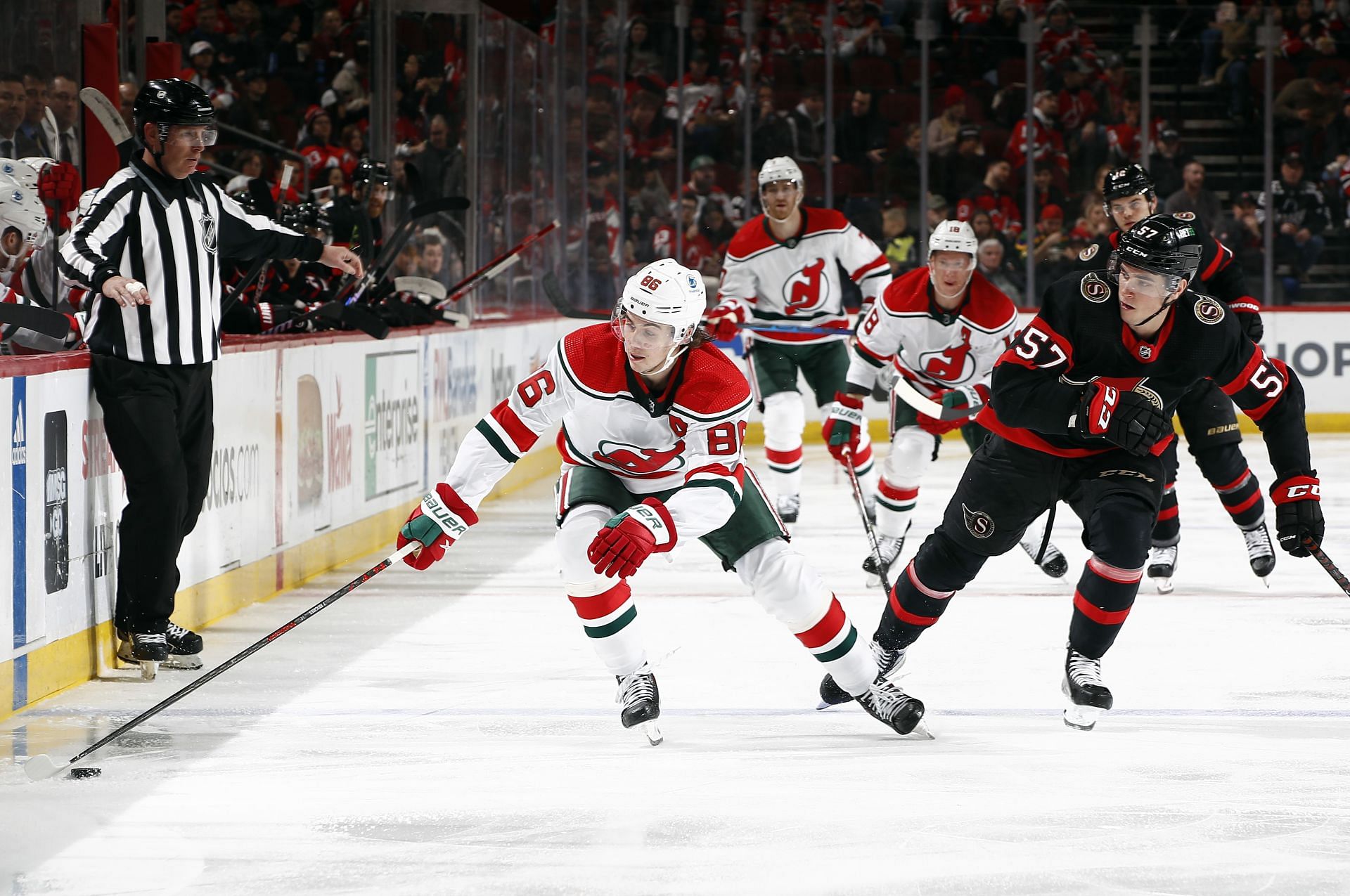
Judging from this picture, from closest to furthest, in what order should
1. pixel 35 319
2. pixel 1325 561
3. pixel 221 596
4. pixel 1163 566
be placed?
pixel 1325 561, pixel 35 319, pixel 221 596, pixel 1163 566

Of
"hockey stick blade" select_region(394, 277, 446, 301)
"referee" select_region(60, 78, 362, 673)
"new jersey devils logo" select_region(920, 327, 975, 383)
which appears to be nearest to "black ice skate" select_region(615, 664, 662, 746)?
"referee" select_region(60, 78, 362, 673)

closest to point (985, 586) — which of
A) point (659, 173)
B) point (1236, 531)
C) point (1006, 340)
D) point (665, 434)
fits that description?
point (1006, 340)

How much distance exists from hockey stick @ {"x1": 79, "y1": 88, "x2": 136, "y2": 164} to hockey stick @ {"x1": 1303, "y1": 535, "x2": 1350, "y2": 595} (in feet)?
10.1

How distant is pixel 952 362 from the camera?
218 inches

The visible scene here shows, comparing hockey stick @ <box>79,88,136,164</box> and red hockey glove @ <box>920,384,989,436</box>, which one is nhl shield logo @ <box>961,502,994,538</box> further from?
hockey stick @ <box>79,88,136,164</box>

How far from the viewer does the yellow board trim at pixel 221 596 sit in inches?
149


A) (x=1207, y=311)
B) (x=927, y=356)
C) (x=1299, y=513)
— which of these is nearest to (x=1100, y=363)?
(x=1207, y=311)

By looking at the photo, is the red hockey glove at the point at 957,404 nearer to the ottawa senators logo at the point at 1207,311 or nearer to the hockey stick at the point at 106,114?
the ottawa senators logo at the point at 1207,311

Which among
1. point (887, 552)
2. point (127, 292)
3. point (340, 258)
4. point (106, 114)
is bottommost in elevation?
point (887, 552)

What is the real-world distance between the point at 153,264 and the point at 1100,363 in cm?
220

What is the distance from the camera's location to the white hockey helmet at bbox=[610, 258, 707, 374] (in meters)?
3.20

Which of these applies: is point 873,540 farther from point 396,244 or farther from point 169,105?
point 169,105

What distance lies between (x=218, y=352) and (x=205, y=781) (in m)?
1.50

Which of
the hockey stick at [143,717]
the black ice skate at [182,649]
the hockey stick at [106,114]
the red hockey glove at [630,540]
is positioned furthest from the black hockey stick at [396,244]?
the red hockey glove at [630,540]
